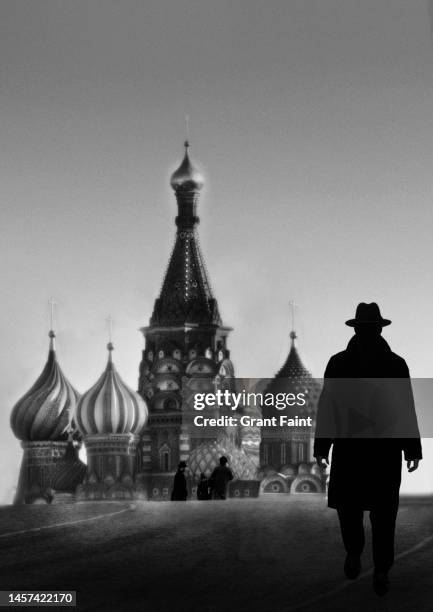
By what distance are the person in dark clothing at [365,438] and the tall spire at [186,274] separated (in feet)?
13.5

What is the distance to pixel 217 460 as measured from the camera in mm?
20391

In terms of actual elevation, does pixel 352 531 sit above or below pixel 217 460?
below

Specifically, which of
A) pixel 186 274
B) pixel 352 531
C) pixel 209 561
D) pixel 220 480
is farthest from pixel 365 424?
pixel 186 274

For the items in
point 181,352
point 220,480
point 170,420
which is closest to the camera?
point 220,480

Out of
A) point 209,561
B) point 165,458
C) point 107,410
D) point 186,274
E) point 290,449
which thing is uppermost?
point 107,410

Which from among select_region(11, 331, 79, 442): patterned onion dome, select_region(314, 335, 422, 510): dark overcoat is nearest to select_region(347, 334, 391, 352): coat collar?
select_region(314, 335, 422, 510): dark overcoat

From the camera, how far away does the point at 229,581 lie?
9023 mm

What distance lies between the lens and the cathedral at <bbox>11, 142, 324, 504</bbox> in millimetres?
17016

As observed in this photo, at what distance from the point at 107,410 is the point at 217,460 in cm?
2096

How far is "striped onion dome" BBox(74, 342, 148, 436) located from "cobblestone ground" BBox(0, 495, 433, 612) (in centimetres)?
2379

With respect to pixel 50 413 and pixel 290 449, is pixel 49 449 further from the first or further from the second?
pixel 290 449

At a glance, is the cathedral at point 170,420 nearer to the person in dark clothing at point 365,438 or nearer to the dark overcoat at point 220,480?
the dark overcoat at point 220,480

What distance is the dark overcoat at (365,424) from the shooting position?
8031 millimetres

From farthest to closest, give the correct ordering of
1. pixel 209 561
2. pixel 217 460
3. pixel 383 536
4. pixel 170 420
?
pixel 170 420 < pixel 217 460 < pixel 209 561 < pixel 383 536
